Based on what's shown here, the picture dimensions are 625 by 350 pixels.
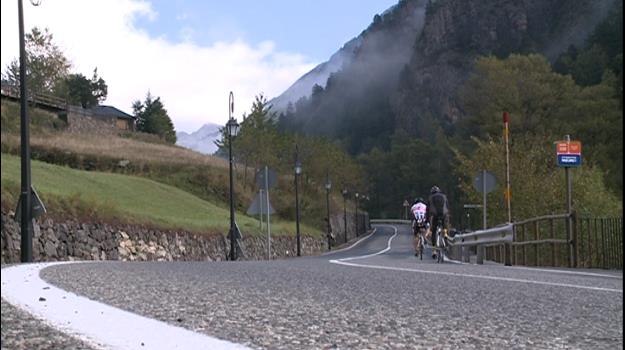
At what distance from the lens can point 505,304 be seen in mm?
6176

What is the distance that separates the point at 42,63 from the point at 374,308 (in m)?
3.43

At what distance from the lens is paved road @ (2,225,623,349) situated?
4.07 meters

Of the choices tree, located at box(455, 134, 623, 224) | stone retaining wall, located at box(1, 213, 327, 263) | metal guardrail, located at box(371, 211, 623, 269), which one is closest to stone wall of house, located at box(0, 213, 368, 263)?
stone retaining wall, located at box(1, 213, 327, 263)

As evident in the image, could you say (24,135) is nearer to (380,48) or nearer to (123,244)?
(380,48)

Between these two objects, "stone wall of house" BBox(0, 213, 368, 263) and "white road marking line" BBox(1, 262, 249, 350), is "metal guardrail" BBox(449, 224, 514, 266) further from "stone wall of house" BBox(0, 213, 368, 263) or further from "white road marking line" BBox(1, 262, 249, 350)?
"white road marking line" BBox(1, 262, 249, 350)

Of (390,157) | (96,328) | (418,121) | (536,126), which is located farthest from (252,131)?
(418,121)

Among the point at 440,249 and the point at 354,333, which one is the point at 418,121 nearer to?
the point at 440,249

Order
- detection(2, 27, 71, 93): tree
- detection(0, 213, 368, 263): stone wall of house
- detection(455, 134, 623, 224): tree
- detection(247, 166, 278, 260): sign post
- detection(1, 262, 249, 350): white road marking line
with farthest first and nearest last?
1. detection(247, 166, 278, 260): sign post
2. detection(455, 134, 623, 224): tree
3. detection(0, 213, 368, 263): stone wall of house
4. detection(1, 262, 249, 350): white road marking line
5. detection(2, 27, 71, 93): tree

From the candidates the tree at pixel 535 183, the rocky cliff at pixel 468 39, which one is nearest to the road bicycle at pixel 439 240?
the rocky cliff at pixel 468 39

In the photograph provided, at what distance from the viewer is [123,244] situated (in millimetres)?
24359

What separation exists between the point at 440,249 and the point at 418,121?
375 feet

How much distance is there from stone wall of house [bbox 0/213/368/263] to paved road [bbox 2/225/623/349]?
17.0ft

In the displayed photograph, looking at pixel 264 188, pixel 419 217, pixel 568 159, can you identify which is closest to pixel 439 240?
pixel 419 217

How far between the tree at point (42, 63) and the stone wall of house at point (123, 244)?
349 inches
